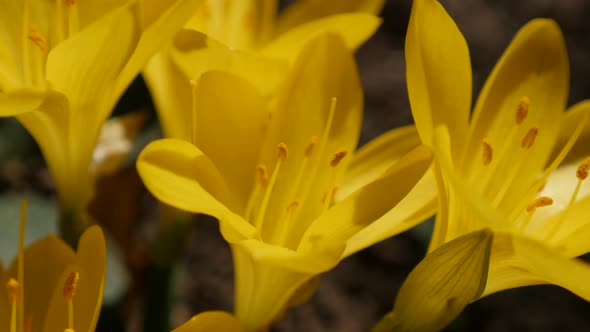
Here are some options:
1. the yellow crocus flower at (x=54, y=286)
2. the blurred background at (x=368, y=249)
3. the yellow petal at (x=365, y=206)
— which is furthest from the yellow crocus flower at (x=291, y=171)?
the blurred background at (x=368, y=249)

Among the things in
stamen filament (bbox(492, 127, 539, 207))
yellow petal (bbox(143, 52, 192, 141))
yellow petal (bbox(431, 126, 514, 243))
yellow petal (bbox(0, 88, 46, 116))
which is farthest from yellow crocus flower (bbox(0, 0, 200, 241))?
stamen filament (bbox(492, 127, 539, 207))

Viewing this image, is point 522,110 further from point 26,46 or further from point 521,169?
point 26,46

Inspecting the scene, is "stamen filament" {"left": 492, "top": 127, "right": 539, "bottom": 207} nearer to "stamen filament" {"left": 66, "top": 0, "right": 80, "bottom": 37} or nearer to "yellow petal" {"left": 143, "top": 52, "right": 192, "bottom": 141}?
"yellow petal" {"left": 143, "top": 52, "right": 192, "bottom": 141}

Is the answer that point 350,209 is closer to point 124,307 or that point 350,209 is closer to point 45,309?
point 45,309

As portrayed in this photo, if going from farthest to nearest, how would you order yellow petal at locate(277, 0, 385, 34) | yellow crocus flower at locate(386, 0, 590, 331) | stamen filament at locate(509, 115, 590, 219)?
1. yellow petal at locate(277, 0, 385, 34)
2. stamen filament at locate(509, 115, 590, 219)
3. yellow crocus flower at locate(386, 0, 590, 331)

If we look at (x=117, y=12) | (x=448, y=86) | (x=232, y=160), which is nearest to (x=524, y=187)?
(x=448, y=86)
